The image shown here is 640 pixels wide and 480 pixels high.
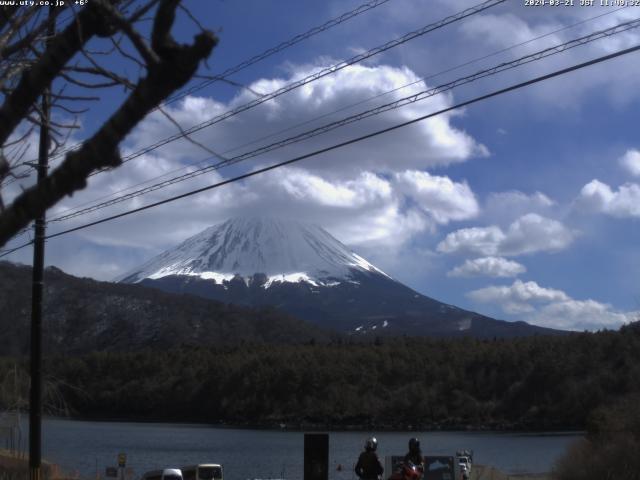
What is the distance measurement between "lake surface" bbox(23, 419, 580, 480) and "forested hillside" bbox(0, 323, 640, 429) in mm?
7664

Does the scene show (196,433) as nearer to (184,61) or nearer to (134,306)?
(184,61)

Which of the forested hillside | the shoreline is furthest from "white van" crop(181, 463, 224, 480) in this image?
the forested hillside

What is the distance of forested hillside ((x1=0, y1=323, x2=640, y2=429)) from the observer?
247 ft

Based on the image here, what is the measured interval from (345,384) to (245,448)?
3340 cm

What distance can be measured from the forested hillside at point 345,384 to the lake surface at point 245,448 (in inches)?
302

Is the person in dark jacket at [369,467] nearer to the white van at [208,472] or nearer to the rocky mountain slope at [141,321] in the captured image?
the white van at [208,472]

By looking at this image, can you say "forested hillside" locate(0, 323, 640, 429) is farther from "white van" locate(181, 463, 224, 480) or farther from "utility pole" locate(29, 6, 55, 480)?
"utility pole" locate(29, 6, 55, 480)

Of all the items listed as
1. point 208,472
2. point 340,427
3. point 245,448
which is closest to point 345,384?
point 340,427

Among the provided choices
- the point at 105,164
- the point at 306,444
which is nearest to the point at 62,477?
the point at 306,444

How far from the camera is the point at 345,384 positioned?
8544 cm

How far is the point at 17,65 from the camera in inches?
247

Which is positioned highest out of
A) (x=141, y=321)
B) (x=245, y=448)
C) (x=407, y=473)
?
(x=141, y=321)

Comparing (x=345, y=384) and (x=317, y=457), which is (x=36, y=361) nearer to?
(x=317, y=457)

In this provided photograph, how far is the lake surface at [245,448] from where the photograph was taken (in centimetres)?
3875
